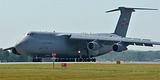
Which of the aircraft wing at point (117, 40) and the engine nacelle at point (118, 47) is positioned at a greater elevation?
the aircraft wing at point (117, 40)

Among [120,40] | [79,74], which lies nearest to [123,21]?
[120,40]

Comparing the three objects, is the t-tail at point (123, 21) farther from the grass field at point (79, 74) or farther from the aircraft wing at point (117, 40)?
the grass field at point (79, 74)

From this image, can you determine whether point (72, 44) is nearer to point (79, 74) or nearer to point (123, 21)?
point (123, 21)

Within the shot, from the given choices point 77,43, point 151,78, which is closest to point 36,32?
point 77,43

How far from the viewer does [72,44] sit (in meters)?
83.5

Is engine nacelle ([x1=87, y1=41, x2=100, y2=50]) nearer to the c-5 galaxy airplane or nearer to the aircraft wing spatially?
the c-5 galaxy airplane

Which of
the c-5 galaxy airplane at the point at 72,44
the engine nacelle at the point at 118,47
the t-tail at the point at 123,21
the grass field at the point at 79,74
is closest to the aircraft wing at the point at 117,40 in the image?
the c-5 galaxy airplane at the point at 72,44

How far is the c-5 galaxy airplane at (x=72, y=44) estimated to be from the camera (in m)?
78.1

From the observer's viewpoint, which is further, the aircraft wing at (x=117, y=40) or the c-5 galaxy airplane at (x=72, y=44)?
A: the aircraft wing at (x=117, y=40)

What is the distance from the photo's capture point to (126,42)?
7825 centimetres

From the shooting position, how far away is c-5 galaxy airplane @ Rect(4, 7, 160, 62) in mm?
78062

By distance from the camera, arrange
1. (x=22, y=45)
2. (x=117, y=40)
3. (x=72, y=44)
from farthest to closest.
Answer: (x=72, y=44) → (x=117, y=40) → (x=22, y=45)

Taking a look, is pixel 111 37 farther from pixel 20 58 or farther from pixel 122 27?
pixel 20 58

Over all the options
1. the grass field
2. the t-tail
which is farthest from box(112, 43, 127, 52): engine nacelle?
the grass field
